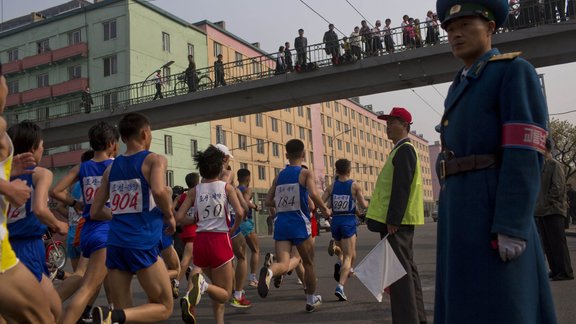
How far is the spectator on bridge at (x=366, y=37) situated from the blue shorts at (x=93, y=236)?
1869 cm

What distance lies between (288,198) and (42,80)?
4707cm

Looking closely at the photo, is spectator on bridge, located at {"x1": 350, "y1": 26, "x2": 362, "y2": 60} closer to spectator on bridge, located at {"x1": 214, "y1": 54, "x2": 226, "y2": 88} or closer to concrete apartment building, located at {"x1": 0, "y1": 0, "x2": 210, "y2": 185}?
spectator on bridge, located at {"x1": 214, "y1": 54, "x2": 226, "y2": 88}

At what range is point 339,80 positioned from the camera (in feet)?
78.1

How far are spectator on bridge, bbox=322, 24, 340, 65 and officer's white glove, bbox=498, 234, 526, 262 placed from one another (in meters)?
21.3

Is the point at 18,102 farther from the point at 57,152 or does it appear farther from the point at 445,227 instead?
the point at 445,227

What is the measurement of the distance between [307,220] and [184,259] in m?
2.59

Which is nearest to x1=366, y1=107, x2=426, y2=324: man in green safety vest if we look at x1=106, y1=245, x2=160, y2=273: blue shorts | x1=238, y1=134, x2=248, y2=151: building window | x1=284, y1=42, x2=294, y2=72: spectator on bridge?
x1=106, y1=245, x2=160, y2=273: blue shorts

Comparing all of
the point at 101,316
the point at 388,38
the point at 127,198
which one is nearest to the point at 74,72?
the point at 388,38

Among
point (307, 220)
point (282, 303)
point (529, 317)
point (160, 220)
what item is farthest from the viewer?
point (282, 303)

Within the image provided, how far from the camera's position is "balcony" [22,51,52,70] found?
47.4 m

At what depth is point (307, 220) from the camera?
7332mm

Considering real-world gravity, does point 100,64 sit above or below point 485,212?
above

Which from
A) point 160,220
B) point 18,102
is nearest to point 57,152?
point 18,102

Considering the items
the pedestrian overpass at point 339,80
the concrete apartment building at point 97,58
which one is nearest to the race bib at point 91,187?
the pedestrian overpass at point 339,80
